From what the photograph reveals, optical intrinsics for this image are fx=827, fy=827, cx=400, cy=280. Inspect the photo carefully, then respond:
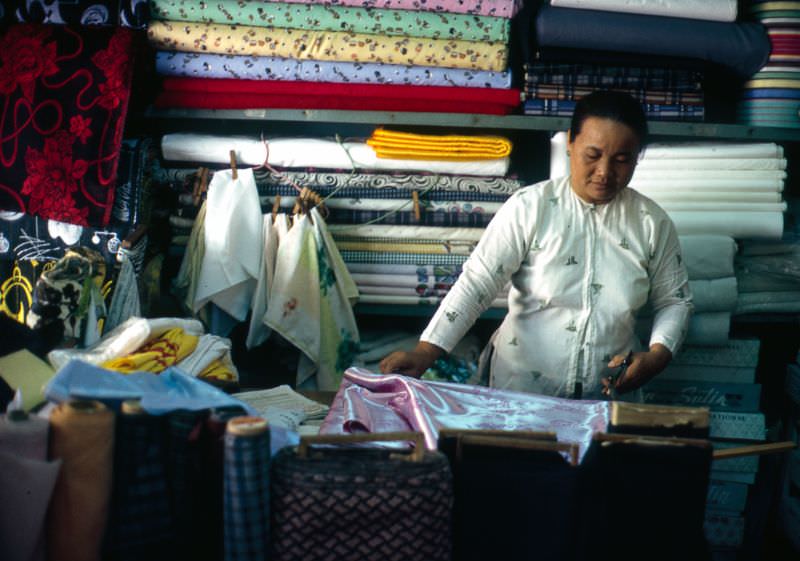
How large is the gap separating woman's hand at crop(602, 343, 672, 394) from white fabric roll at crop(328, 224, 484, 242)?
79 centimetres

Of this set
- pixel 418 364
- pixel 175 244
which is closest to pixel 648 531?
pixel 418 364

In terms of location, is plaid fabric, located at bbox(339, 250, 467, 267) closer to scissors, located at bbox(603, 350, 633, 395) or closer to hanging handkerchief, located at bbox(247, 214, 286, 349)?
hanging handkerchief, located at bbox(247, 214, 286, 349)

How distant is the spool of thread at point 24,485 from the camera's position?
1.19 metres

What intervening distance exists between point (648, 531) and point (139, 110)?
7.12 feet

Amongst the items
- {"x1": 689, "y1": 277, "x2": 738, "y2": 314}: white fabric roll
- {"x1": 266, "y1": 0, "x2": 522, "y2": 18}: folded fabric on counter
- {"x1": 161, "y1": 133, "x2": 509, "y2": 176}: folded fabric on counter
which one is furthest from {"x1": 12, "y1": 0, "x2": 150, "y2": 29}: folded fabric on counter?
{"x1": 689, "y1": 277, "x2": 738, "y2": 314}: white fabric roll

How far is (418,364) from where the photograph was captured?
2049 millimetres

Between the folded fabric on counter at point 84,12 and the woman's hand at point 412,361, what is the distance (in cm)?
143

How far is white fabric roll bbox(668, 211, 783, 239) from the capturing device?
2746 millimetres

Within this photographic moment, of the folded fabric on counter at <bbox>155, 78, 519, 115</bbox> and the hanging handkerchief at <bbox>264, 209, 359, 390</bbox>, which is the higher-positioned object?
the folded fabric on counter at <bbox>155, 78, 519, 115</bbox>

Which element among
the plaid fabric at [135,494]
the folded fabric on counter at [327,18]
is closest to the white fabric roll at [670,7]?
the folded fabric on counter at [327,18]

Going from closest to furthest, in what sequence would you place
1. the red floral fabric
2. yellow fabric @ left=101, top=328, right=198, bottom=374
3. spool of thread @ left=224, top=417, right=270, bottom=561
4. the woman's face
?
1. spool of thread @ left=224, top=417, right=270, bottom=561
2. yellow fabric @ left=101, top=328, right=198, bottom=374
3. the woman's face
4. the red floral fabric

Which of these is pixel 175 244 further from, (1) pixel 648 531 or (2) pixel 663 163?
(1) pixel 648 531

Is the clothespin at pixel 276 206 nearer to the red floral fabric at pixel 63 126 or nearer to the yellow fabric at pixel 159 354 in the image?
the red floral fabric at pixel 63 126

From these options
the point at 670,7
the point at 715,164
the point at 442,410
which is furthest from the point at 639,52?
the point at 442,410
